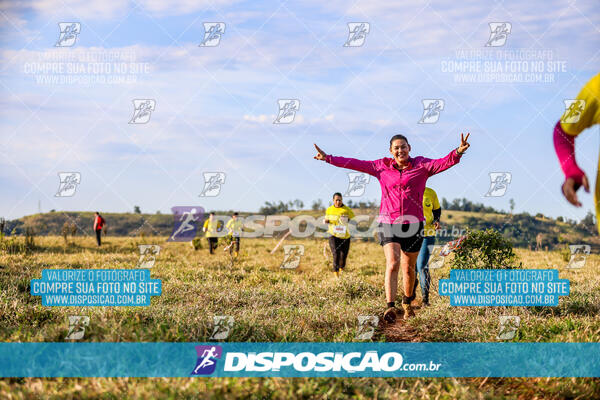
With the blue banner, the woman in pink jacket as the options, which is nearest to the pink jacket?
the woman in pink jacket

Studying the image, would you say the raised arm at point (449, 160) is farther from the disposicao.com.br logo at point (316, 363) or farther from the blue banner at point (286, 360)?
the disposicao.com.br logo at point (316, 363)

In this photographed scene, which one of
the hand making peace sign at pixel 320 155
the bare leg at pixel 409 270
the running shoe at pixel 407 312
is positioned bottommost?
the running shoe at pixel 407 312

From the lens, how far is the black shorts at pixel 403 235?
22.6 feet

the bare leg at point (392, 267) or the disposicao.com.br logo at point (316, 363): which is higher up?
the bare leg at point (392, 267)

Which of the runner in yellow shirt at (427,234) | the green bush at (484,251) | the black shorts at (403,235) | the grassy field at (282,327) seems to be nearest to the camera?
the grassy field at (282,327)

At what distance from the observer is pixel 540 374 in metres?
4.86

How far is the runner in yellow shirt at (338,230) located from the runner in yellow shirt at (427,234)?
12.0 feet

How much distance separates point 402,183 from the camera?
6926 millimetres

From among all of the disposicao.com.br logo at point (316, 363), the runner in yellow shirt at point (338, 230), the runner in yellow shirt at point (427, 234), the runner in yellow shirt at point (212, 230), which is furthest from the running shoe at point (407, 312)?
the runner in yellow shirt at point (212, 230)

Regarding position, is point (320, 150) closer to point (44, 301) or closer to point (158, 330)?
point (158, 330)

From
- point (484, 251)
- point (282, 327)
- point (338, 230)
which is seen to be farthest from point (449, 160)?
point (338, 230)

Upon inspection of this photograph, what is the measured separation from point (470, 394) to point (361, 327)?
5.78 ft

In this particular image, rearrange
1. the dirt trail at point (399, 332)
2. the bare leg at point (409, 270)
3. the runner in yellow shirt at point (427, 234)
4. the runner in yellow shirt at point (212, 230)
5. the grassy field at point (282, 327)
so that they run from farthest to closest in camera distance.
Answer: the runner in yellow shirt at point (212, 230) → the runner in yellow shirt at point (427, 234) → the bare leg at point (409, 270) → the dirt trail at point (399, 332) → the grassy field at point (282, 327)

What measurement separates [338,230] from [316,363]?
732 centimetres
